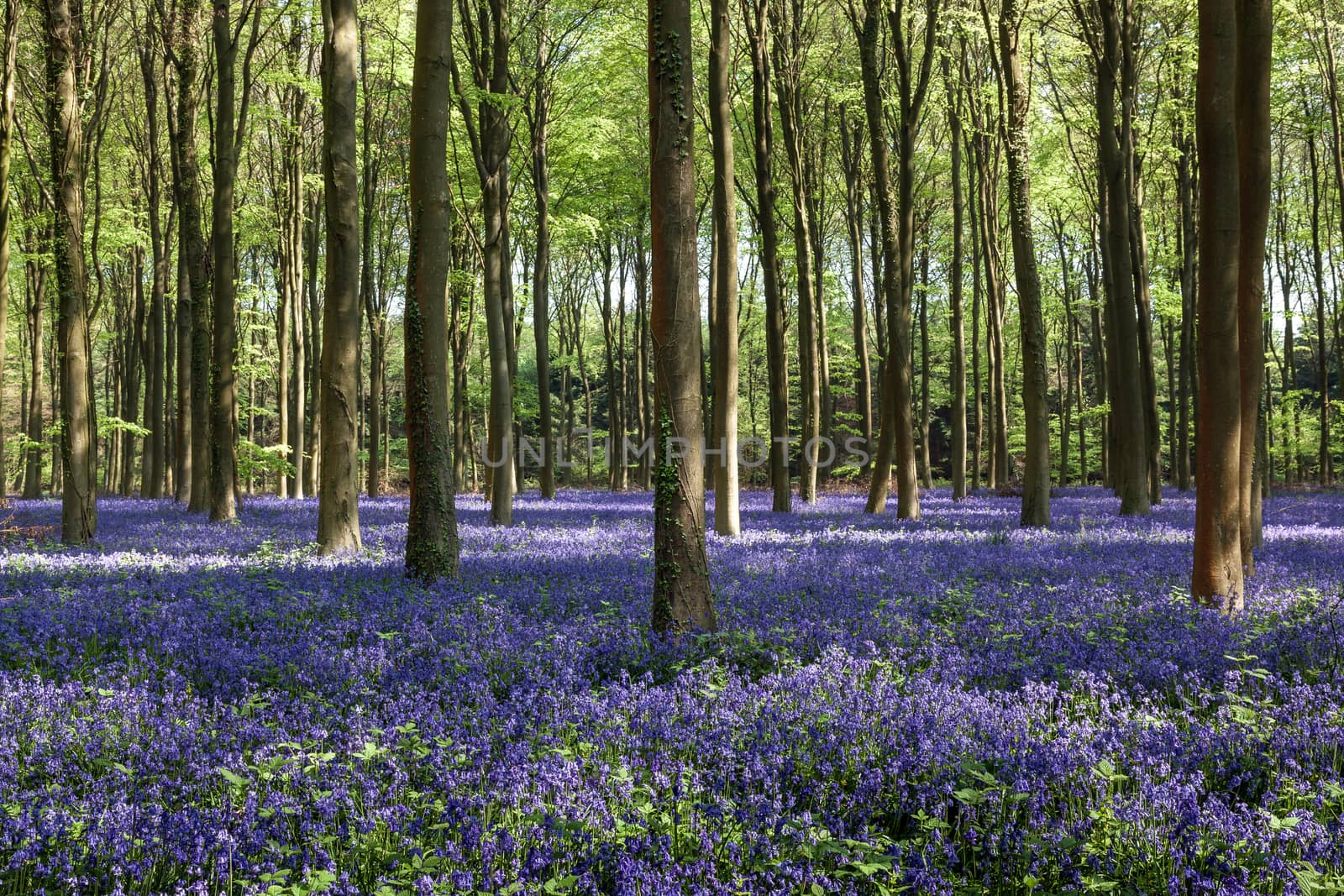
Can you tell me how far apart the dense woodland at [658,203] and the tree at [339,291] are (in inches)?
1.9

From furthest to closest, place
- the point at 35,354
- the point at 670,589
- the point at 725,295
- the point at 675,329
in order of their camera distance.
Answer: the point at 35,354 < the point at 725,295 < the point at 675,329 < the point at 670,589

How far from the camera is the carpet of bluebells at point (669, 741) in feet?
10.1

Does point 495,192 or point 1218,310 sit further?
point 495,192

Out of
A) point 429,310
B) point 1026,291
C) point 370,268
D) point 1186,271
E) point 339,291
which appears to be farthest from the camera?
point 370,268

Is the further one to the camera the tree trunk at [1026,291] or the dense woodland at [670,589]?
the tree trunk at [1026,291]

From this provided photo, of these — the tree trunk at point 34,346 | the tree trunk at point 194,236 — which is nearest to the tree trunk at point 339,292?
the tree trunk at point 194,236

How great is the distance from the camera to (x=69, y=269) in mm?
11797

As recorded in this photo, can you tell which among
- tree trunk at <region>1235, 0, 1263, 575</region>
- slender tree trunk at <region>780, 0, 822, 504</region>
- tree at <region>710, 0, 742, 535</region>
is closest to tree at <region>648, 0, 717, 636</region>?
tree trunk at <region>1235, 0, 1263, 575</region>

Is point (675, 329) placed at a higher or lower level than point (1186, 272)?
lower

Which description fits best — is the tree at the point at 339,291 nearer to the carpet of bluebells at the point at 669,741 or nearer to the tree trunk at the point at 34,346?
the carpet of bluebells at the point at 669,741

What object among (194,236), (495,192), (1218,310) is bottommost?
(1218,310)

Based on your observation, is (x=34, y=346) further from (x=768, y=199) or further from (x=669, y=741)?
(x=669, y=741)

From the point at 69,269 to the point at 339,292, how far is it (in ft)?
15.0

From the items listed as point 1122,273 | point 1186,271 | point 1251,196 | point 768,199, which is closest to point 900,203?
point 768,199
